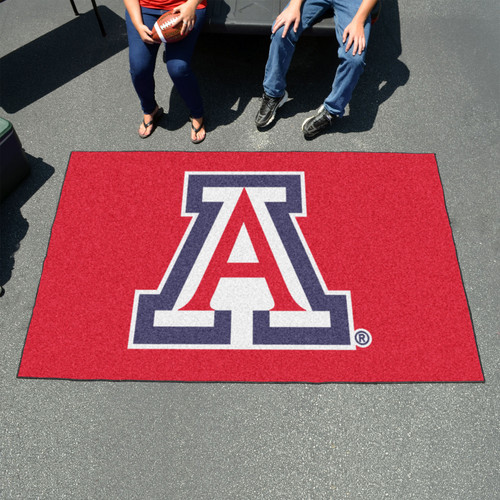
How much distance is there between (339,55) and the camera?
2.59 m

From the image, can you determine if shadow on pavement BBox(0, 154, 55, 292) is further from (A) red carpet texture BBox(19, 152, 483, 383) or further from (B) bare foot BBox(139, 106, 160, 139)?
(B) bare foot BBox(139, 106, 160, 139)

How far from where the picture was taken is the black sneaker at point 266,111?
285cm

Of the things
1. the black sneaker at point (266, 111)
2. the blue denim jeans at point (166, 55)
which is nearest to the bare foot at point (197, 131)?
the blue denim jeans at point (166, 55)

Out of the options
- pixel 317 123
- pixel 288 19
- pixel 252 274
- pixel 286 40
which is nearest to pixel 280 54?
pixel 286 40

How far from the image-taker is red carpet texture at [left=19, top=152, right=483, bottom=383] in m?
2.26

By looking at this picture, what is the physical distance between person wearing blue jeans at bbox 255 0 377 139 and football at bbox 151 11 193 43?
0.52 metres

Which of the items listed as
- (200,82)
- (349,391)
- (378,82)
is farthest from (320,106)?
(349,391)

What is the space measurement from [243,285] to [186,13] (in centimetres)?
138

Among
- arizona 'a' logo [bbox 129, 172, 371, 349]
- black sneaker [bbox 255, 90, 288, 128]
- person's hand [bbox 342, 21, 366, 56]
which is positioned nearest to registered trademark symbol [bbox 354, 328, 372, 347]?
arizona 'a' logo [bbox 129, 172, 371, 349]

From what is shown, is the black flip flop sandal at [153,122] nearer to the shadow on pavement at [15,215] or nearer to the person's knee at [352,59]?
the shadow on pavement at [15,215]

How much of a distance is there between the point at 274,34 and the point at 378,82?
821mm

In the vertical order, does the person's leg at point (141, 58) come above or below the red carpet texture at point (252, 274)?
above

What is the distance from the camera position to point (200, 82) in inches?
123

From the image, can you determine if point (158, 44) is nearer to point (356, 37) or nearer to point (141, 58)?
point (141, 58)
